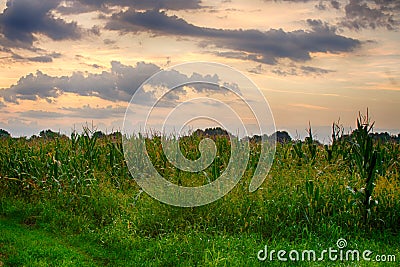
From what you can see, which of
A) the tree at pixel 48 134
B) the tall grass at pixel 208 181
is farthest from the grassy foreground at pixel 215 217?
the tree at pixel 48 134

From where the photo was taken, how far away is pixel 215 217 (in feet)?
26.9

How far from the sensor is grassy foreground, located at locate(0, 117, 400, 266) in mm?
7391

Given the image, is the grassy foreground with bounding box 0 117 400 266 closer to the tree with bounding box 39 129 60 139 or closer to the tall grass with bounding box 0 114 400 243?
the tall grass with bounding box 0 114 400 243

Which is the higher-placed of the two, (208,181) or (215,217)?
(208,181)

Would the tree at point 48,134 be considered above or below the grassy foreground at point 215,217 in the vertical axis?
above

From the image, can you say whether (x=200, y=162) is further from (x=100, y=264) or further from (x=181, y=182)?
(x=100, y=264)

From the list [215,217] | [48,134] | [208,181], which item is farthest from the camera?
[48,134]

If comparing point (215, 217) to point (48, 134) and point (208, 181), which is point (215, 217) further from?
point (48, 134)

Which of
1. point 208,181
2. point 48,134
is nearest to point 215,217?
point 208,181

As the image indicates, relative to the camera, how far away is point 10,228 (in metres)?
9.18

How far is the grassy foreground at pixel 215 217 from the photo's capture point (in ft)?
24.2

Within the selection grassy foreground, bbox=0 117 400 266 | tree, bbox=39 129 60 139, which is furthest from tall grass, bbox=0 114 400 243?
tree, bbox=39 129 60 139

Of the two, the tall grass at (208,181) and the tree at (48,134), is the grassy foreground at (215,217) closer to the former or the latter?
the tall grass at (208,181)

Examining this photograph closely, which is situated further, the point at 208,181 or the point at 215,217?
the point at 208,181
